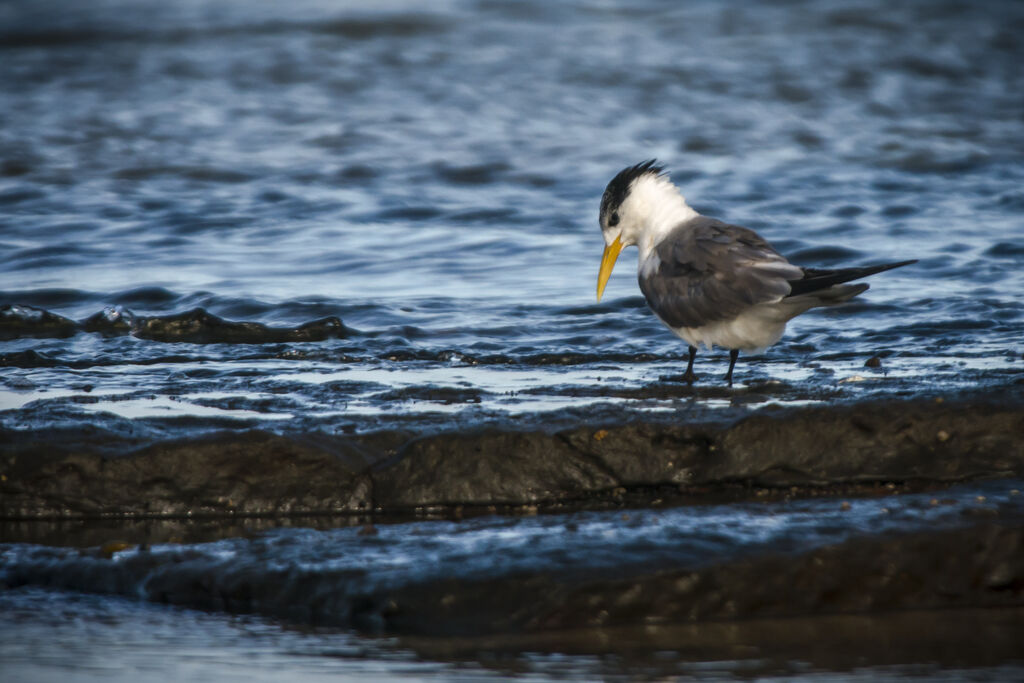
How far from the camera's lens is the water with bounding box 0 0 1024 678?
4.47 meters

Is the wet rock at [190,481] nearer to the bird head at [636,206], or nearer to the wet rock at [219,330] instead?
the bird head at [636,206]

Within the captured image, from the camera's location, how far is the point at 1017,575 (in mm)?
2676

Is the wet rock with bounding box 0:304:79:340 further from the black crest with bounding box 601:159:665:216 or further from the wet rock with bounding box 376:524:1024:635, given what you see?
the wet rock with bounding box 376:524:1024:635

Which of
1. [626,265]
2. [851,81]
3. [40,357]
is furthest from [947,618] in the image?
[851,81]

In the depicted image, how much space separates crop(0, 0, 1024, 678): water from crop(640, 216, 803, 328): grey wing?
292mm

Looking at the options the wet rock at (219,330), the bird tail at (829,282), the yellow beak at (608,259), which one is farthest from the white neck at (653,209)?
the wet rock at (219,330)

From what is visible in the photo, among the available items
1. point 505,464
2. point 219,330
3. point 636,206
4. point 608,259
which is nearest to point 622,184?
point 636,206

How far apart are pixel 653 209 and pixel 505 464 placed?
2126 mm

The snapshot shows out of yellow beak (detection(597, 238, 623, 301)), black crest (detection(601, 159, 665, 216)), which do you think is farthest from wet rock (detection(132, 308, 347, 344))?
black crest (detection(601, 159, 665, 216))

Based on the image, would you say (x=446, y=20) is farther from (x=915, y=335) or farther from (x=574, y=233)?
(x=915, y=335)

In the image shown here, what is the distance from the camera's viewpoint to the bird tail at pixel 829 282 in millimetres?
4168

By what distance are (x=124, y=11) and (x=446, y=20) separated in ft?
15.2

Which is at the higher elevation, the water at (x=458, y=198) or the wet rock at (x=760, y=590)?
the water at (x=458, y=198)

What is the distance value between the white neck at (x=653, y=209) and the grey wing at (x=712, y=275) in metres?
0.23
